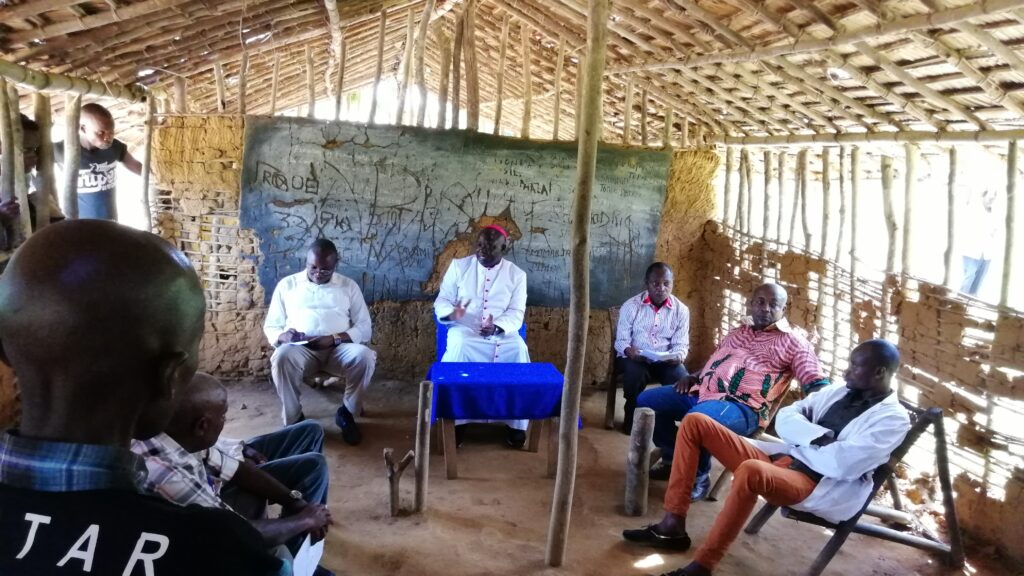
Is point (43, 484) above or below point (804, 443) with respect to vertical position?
above

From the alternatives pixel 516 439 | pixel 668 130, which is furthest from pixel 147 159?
pixel 668 130

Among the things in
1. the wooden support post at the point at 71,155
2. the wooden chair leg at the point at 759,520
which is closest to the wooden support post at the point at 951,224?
the wooden chair leg at the point at 759,520

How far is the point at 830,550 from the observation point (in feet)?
11.0

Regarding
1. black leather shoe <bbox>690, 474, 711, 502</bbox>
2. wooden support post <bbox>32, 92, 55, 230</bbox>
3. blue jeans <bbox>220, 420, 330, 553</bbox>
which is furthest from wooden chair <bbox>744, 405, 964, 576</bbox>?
wooden support post <bbox>32, 92, 55, 230</bbox>

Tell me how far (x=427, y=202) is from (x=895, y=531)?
14.9 ft

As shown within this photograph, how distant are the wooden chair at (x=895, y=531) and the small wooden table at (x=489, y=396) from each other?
149 centimetres

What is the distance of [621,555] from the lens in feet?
11.8

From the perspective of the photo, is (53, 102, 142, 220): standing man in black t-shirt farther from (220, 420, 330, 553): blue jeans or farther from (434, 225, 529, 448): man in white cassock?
(220, 420, 330, 553): blue jeans

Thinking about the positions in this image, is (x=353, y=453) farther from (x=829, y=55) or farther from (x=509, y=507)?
(x=829, y=55)

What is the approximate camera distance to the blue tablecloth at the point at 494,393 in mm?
4270

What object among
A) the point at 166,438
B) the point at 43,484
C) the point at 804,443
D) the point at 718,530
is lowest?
the point at 718,530

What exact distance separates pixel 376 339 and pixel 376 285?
1.77ft

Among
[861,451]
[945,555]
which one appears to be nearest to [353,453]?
[861,451]

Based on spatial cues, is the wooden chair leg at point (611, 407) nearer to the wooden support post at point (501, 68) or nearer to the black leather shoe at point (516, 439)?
the black leather shoe at point (516, 439)
